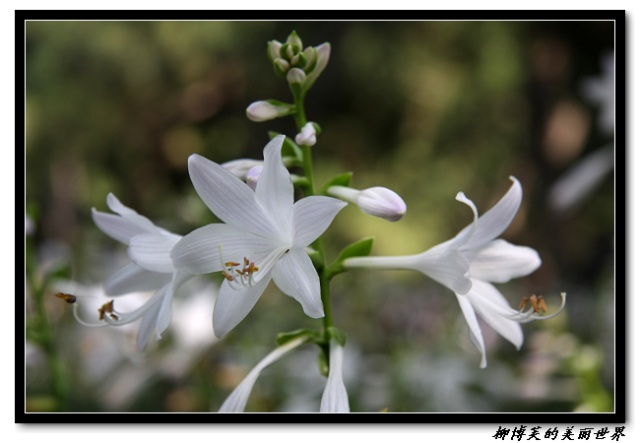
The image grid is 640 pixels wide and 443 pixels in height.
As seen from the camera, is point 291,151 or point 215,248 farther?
point 291,151

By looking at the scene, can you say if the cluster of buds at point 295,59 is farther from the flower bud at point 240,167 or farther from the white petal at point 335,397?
the white petal at point 335,397

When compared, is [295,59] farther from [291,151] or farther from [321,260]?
[321,260]

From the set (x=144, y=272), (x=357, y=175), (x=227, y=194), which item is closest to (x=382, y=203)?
(x=227, y=194)

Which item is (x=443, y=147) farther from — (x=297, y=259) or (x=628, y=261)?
(x=297, y=259)

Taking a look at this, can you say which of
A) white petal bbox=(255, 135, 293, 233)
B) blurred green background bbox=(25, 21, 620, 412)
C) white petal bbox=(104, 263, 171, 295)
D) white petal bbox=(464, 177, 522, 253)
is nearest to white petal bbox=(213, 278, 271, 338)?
white petal bbox=(255, 135, 293, 233)

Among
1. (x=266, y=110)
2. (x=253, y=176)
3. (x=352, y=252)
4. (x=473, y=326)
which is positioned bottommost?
(x=473, y=326)

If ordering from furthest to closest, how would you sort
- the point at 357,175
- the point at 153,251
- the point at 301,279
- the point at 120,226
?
the point at 357,175 → the point at 120,226 → the point at 153,251 → the point at 301,279

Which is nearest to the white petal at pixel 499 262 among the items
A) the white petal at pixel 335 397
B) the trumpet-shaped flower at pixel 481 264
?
the trumpet-shaped flower at pixel 481 264
